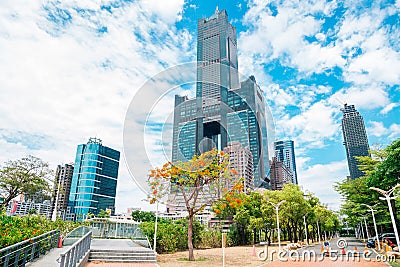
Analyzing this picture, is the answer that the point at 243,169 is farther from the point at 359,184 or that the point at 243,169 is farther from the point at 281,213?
the point at 359,184

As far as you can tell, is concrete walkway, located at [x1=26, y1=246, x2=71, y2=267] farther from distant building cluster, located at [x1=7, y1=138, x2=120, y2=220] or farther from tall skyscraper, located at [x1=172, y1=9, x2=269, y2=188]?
distant building cluster, located at [x1=7, y1=138, x2=120, y2=220]

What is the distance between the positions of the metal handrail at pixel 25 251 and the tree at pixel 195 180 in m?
4.68

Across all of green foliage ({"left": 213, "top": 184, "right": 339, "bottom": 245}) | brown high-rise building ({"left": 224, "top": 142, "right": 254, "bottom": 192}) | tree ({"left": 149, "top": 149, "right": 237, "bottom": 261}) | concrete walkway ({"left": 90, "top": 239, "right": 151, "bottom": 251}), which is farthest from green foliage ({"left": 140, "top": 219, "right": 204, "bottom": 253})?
green foliage ({"left": 213, "top": 184, "right": 339, "bottom": 245})

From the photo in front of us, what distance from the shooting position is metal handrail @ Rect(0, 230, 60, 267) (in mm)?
6430

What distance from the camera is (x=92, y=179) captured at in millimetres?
82312

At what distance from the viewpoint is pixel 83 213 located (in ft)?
265

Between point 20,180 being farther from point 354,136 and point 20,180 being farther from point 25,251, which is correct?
point 354,136

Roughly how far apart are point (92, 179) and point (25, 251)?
79.9m

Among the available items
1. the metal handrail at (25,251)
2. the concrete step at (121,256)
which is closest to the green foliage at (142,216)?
the metal handrail at (25,251)

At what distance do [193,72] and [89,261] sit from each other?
9.02m

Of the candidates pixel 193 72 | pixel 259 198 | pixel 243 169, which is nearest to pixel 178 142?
pixel 193 72

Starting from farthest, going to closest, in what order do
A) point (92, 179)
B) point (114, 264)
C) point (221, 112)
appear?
point (92, 179), point (114, 264), point (221, 112)

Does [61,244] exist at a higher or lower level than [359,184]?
lower

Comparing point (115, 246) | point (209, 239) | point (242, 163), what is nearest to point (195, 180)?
point (242, 163)
